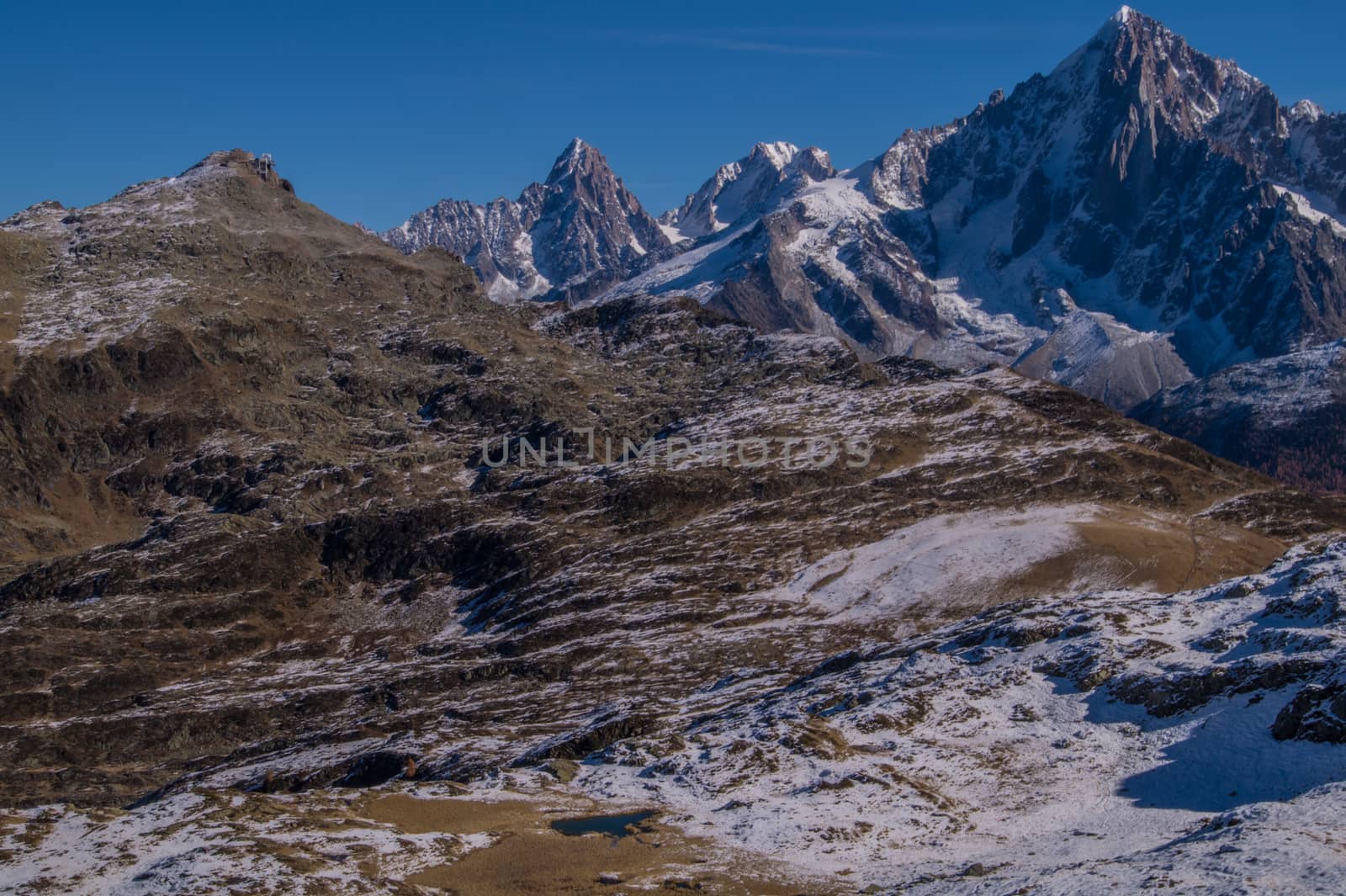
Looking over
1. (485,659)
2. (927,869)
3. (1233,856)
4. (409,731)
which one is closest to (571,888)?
(927,869)

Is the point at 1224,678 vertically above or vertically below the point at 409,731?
above

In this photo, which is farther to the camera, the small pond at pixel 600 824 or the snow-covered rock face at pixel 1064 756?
the small pond at pixel 600 824

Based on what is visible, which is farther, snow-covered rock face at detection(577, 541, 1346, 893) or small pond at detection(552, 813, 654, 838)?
small pond at detection(552, 813, 654, 838)

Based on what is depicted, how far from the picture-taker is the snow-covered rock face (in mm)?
67812

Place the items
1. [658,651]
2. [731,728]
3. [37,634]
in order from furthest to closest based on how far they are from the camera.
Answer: [37,634] < [658,651] < [731,728]

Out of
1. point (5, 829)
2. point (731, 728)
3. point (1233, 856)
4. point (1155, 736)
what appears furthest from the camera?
point (731, 728)

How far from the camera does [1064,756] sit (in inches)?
3688

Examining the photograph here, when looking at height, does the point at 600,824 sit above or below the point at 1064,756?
below

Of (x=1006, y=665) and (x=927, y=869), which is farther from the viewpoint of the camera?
(x=1006, y=665)

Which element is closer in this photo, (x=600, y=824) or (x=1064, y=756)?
(x=600, y=824)

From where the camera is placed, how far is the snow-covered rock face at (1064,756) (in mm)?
67812

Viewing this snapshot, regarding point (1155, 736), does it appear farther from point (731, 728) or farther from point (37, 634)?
point (37, 634)

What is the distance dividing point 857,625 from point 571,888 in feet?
357

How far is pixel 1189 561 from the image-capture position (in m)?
181
